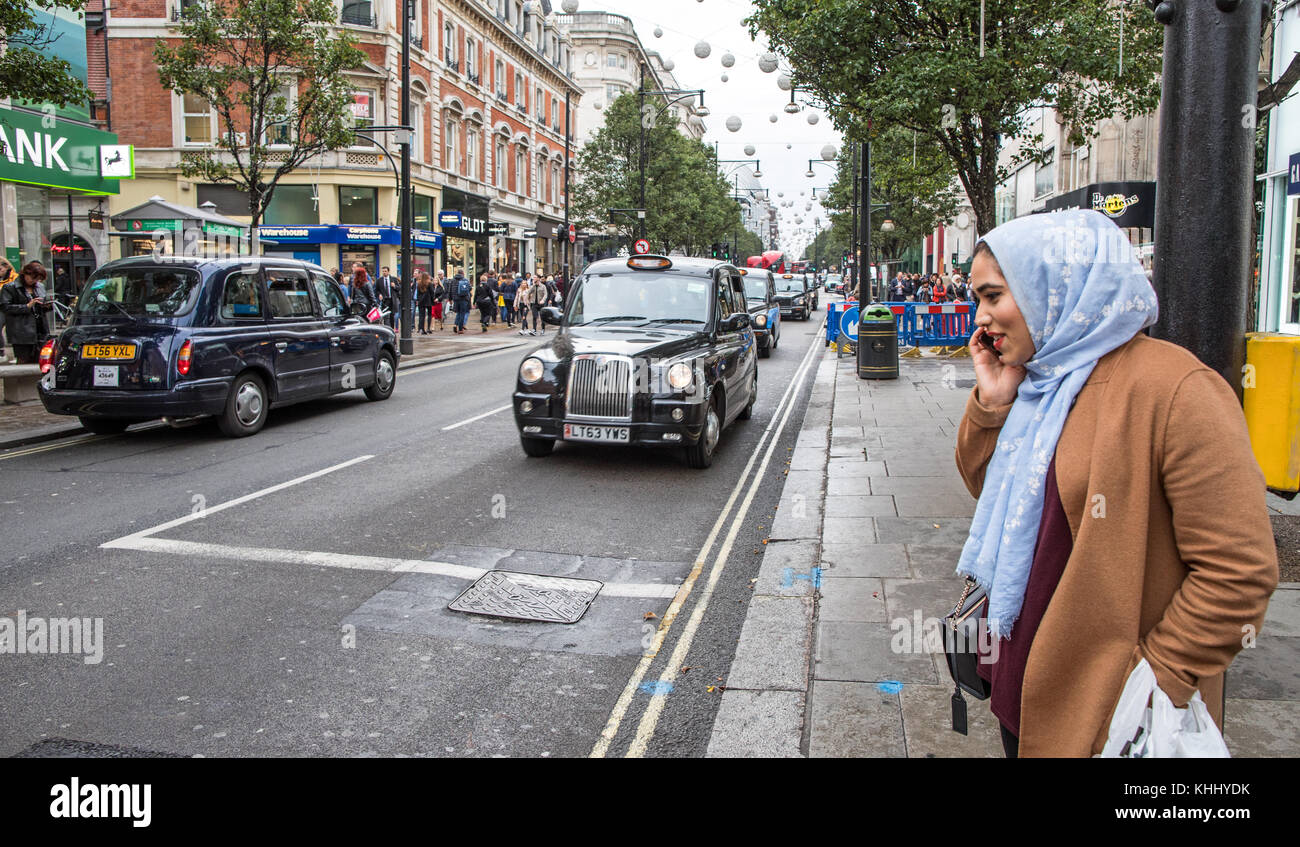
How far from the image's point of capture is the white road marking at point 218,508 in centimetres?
641

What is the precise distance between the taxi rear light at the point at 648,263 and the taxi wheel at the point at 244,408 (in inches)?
172

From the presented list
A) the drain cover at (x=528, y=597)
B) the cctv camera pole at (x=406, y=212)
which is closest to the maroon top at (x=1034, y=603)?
the drain cover at (x=528, y=597)

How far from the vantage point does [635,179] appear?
168ft

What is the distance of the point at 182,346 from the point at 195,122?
95.0ft

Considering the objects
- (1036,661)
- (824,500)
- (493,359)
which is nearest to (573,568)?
(824,500)

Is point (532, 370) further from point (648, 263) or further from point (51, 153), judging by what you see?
point (51, 153)

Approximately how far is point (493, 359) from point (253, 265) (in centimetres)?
986

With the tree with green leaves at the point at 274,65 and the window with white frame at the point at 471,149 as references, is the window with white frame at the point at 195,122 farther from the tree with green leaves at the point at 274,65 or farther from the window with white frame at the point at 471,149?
the tree with green leaves at the point at 274,65

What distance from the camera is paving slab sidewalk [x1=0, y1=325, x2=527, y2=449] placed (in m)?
10.4

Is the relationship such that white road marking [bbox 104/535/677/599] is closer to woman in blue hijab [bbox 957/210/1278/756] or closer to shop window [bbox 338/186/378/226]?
woman in blue hijab [bbox 957/210/1278/756]

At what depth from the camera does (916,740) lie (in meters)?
3.42

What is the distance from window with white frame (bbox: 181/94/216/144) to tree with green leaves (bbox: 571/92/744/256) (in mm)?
20240

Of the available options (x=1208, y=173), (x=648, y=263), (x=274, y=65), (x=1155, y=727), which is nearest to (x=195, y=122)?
(x=274, y=65)

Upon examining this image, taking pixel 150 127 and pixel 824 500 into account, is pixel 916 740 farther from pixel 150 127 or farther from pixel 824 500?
pixel 150 127
